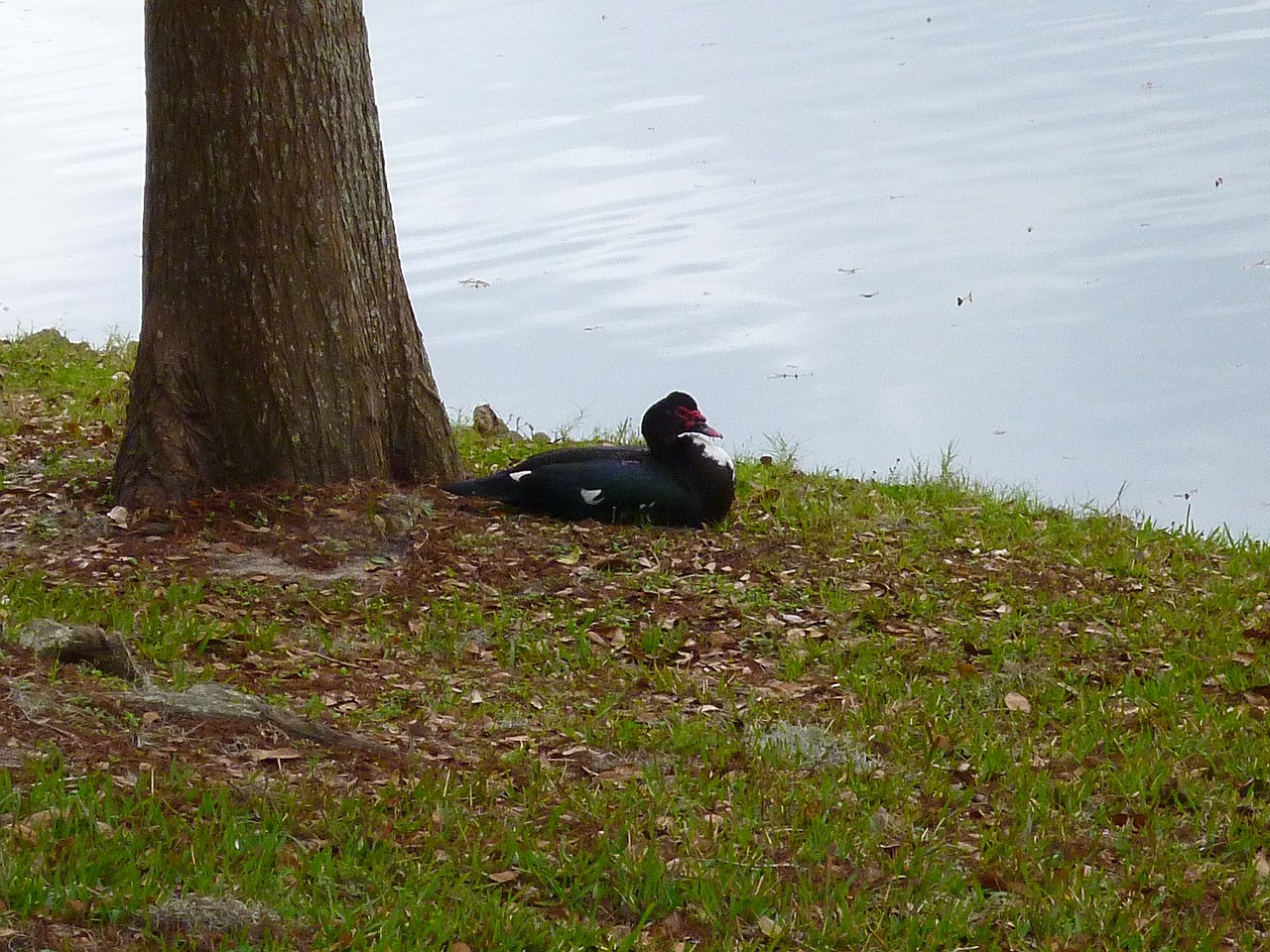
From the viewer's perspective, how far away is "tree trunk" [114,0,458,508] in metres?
6.90

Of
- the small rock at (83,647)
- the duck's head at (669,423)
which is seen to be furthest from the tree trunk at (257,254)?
the small rock at (83,647)

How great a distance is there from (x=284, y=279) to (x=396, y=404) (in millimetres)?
873

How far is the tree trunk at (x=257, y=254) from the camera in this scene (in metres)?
6.90

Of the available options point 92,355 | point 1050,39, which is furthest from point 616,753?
point 1050,39

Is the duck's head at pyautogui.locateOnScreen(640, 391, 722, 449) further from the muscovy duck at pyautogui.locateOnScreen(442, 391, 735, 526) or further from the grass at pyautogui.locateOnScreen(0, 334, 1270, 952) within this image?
the grass at pyautogui.locateOnScreen(0, 334, 1270, 952)

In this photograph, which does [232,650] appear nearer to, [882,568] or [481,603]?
[481,603]

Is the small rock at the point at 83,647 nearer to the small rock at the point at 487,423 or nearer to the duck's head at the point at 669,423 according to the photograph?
the duck's head at the point at 669,423

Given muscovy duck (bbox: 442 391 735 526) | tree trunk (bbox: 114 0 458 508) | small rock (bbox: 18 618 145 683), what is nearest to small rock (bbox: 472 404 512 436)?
muscovy duck (bbox: 442 391 735 526)

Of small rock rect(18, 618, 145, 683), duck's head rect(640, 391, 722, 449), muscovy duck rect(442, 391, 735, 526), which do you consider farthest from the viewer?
duck's head rect(640, 391, 722, 449)

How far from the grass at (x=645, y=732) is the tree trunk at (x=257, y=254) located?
0.29 metres

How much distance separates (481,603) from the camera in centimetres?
655

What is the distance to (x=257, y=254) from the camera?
7.00m

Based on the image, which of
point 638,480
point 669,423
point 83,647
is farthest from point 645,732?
point 669,423

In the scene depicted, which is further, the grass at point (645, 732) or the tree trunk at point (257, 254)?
the tree trunk at point (257, 254)
